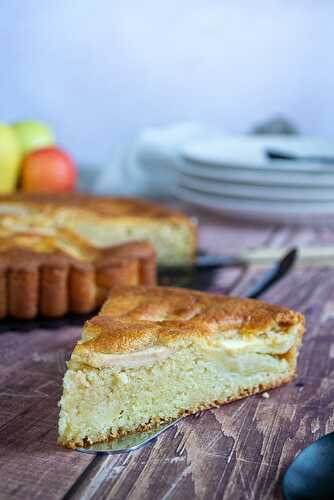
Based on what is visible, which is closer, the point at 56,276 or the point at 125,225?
the point at 56,276

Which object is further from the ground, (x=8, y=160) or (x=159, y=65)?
(x=159, y=65)

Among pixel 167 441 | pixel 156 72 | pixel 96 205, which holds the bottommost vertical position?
pixel 167 441

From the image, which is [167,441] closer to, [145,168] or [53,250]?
[53,250]

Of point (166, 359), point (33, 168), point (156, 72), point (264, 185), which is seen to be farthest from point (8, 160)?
point (166, 359)

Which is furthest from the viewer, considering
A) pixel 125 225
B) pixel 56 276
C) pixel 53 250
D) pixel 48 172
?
pixel 48 172

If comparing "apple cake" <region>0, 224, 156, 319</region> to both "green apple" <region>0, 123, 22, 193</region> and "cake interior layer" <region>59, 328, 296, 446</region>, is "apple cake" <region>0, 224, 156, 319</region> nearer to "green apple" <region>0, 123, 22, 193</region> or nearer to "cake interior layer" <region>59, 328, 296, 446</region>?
"cake interior layer" <region>59, 328, 296, 446</region>
